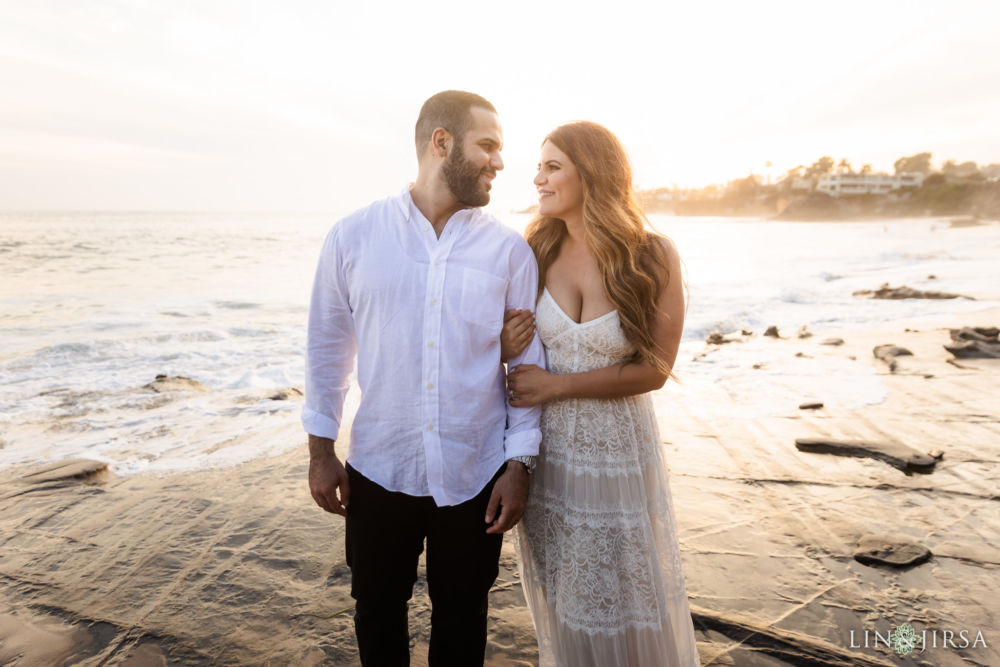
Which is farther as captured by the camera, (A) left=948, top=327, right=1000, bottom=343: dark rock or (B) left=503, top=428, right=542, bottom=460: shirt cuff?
(A) left=948, top=327, right=1000, bottom=343: dark rock

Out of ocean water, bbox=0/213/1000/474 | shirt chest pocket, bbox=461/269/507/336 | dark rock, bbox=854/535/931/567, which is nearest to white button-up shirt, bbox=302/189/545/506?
shirt chest pocket, bbox=461/269/507/336

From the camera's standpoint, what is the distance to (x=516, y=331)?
2045 millimetres

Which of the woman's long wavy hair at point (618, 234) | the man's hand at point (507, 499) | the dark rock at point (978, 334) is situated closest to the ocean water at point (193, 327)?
the dark rock at point (978, 334)

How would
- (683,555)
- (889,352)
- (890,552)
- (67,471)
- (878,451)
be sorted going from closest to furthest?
(890,552), (683,555), (67,471), (878,451), (889,352)

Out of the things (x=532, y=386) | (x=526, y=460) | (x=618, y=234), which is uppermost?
(x=618, y=234)

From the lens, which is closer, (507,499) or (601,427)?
(507,499)

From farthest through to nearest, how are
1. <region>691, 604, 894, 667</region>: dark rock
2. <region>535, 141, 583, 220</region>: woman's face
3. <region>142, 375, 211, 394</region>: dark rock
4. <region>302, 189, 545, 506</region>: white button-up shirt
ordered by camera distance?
<region>142, 375, 211, 394</region>: dark rock → <region>691, 604, 894, 667</region>: dark rock → <region>535, 141, 583, 220</region>: woman's face → <region>302, 189, 545, 506</region>: white button-up shirt

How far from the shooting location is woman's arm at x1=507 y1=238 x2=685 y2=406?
6.71 feet

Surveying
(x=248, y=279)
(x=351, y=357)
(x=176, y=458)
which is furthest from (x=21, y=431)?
(x=248, y=279)

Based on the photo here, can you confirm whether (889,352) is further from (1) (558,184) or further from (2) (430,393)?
Result: (2) (430,393)

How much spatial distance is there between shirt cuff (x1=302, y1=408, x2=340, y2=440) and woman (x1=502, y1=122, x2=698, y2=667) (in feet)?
2.17

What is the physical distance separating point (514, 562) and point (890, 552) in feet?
6.67

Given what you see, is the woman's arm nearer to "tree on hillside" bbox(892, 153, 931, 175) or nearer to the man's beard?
the man's beard

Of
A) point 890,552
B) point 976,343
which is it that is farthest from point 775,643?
point 976,343
